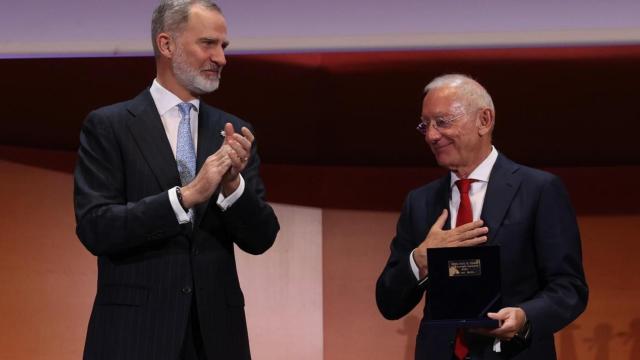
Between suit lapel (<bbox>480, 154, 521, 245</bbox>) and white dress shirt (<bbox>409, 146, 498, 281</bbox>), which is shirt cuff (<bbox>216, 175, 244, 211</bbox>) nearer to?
white dress shirt (<bbox>409, 146, 498, 281</bbox>)

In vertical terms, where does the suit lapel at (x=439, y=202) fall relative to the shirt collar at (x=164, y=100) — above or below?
below

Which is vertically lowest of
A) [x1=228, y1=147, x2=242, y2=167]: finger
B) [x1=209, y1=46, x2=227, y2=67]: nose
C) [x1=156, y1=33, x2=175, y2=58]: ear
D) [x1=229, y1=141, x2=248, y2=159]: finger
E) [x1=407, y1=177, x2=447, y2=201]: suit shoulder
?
[x1=407, y1=177, x2=447, y2=201]: suit shoulder

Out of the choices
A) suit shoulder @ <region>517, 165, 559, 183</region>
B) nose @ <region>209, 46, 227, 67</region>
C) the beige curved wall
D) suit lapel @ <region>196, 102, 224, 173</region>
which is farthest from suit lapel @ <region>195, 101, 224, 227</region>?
the beige curved wall

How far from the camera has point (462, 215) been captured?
2.14m

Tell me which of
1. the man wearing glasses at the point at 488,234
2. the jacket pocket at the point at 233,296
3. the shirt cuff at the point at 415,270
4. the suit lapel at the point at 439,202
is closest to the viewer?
the jacket pocket at the point at 233,296

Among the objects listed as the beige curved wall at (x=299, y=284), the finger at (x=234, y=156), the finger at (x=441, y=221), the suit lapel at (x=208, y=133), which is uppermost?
the suit lapel at (x=208, y=133)

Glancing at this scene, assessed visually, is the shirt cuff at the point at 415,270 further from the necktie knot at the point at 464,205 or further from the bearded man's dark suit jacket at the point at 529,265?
the necktie knot at the point at 464,205

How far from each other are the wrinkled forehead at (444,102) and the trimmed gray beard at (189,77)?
53 cm

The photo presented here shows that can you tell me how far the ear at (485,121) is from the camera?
7.25 feet

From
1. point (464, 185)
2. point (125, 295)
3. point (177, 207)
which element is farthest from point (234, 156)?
point (464, 185)

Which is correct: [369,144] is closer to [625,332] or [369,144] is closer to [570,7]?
[570,7]

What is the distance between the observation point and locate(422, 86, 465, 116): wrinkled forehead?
86.1 inches

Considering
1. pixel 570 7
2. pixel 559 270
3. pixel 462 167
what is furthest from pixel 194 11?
pixel 570 7

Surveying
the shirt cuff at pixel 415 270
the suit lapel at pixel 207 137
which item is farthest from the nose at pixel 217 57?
the shirt cuff at pixel 415 270
